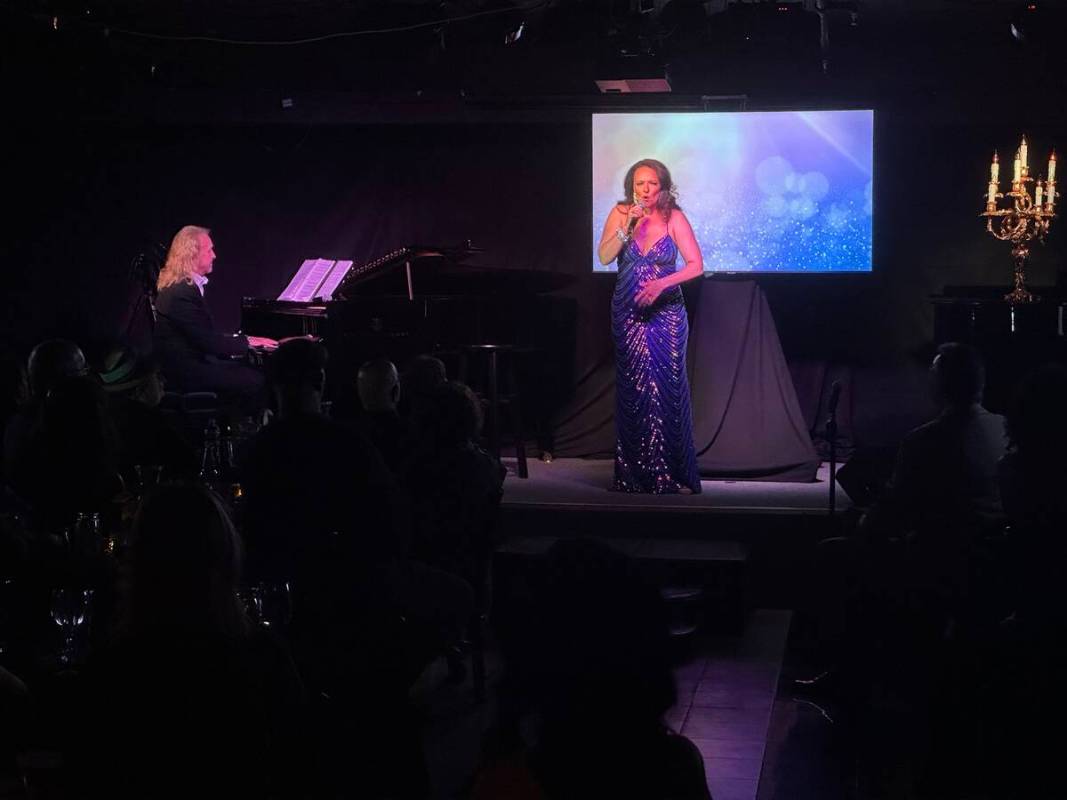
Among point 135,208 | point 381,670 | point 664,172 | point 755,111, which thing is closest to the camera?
point 381,670

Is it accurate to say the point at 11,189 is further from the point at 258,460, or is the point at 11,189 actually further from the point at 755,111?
the point at 258,460

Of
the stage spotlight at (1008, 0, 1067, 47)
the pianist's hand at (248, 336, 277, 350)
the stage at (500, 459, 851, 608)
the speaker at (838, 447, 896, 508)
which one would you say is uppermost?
the stage spotlight at (1008, 0, 1067, 47)

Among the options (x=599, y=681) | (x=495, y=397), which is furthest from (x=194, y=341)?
(x=599, y=681)

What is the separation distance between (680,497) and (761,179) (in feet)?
8.57

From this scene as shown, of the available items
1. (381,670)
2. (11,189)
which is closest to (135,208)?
(11,189)

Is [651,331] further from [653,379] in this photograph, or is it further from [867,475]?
[867,475]

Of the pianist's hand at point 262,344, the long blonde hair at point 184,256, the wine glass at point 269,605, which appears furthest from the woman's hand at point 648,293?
the wine glass at point 269,605

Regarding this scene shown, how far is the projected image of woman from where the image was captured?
6.67 meters

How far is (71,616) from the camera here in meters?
2.99

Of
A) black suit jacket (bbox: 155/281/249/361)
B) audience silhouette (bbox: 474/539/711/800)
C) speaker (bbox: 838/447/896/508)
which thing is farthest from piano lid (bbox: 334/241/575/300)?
audience silhouette (bbox: 474/539/711/800)

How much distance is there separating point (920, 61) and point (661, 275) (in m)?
2.91

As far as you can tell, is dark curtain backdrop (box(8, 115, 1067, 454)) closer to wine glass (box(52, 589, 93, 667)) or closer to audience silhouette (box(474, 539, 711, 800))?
wine glass (box(52, 589, 93, 667))

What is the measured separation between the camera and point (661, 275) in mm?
6730

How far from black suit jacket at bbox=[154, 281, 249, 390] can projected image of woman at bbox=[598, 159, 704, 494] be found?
2.28m
